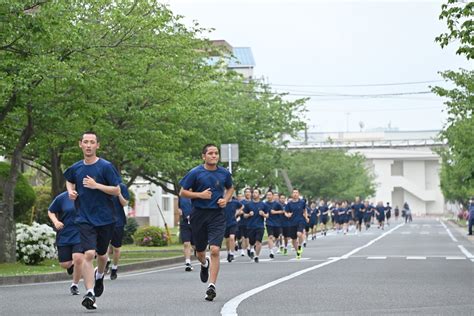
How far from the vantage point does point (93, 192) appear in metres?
12.9

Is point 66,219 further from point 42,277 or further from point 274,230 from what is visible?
point 274,230

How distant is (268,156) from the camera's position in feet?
170

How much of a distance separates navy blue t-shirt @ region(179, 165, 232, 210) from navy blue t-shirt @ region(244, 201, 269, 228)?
1488 centimetres

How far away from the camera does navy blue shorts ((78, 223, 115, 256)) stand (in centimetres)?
1280

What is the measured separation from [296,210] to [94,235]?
17.9m

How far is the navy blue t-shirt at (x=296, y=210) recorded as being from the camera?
3033 cm

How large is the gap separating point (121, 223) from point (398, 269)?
677cm


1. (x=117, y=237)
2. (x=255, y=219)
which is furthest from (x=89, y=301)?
(x=255, y=219)

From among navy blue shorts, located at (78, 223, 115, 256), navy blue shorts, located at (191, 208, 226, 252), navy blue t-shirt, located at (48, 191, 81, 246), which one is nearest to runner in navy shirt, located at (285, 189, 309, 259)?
navy blue t-shirt, located at (48, 191, 81, 246)

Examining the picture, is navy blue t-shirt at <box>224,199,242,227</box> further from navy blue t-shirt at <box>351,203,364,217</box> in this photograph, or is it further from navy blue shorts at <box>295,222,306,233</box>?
navy blue t-shirt at <box>351,203,364,217</box>

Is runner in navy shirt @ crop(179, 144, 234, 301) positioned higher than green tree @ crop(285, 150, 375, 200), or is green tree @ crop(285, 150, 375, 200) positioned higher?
green tree @ crop(285, 150, 375, 200)

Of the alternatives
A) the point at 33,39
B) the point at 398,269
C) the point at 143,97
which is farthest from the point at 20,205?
the point at 398,269

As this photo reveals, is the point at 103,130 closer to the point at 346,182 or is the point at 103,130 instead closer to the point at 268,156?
the point at 268,156

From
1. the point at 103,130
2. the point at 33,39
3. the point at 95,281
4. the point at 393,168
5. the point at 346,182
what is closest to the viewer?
the point at 95,281
